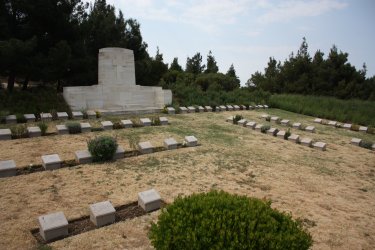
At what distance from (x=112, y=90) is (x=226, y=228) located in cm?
1369

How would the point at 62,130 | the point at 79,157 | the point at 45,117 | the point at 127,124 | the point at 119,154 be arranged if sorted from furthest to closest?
the point at 45,117
the point at 127,124
the point at 62,130
the point at 119,154
the point at 79,157

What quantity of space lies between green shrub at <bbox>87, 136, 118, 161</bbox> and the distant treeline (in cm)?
3027

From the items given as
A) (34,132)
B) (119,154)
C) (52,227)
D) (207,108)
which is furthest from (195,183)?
(207,108)

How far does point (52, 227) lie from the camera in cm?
459

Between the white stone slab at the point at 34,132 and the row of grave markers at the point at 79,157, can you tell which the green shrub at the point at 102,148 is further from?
the white stone slab at the point at 34,132

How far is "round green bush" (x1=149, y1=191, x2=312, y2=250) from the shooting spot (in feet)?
10.6

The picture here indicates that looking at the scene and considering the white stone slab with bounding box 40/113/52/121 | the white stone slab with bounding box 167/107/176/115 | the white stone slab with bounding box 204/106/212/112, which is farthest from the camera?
the white stone slab with bounding box 204/106/212/112

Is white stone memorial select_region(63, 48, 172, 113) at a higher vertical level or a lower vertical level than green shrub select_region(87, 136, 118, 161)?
higher

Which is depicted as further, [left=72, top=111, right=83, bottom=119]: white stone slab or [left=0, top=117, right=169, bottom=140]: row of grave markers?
[left=72, top=111, right=83, bottom=119]: white stone slab

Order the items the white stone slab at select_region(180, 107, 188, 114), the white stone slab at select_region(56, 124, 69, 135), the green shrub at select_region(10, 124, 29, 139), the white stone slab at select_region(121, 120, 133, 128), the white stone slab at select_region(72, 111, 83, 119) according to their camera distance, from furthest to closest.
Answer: the white stone slab at select_region(180, 107, 188, 114) → the white stone slab at select_region(72, 111, 83, 119) → the white stone slab at select_region(121, 120, 133, 128) → the white stone slab at select_region(56, 124, 69, 135) → the green shrub at select_region(10, 124, 29, 139)

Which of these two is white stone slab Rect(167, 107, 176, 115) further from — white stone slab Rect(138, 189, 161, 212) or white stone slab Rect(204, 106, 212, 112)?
white stone slab Rect(138, 189, 161, 212)

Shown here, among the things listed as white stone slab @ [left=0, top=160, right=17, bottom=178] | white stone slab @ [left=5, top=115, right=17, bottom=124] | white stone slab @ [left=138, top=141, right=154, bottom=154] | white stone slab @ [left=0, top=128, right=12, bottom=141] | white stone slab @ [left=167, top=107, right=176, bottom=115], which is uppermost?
white stone slab @ [left=167, top=107, right=176, bottom=115]

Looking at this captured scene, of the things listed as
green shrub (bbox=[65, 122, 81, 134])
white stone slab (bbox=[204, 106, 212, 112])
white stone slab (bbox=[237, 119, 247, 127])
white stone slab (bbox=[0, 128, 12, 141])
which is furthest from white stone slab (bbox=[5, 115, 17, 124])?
white stone slab (bbox=[204, 106, 212, 112])

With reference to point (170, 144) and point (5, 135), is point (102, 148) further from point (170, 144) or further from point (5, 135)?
point (5, 135)
